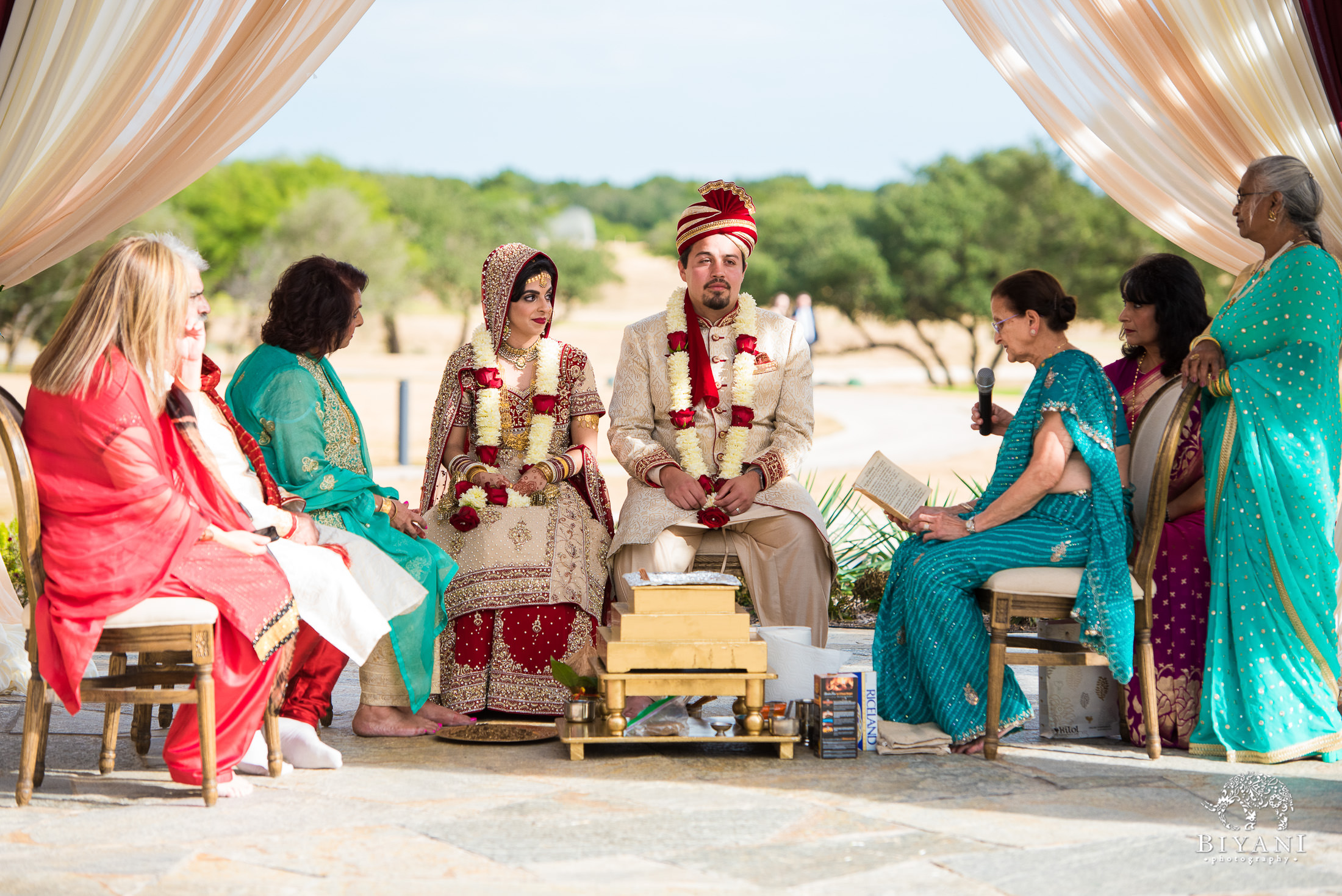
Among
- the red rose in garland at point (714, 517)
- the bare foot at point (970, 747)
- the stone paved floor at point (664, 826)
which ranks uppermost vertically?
the red rose in garland at point (714, 517)

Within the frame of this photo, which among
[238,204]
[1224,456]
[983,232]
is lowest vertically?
[1224,456]

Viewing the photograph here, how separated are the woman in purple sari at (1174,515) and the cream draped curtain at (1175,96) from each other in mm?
578

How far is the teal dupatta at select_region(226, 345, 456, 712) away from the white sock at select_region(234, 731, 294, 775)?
1.98ft

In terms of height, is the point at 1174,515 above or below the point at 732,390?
below

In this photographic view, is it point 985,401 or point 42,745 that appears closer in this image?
point 42,745

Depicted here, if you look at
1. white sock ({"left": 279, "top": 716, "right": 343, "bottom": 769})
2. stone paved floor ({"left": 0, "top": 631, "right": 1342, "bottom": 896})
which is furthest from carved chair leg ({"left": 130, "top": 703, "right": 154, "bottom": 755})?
white sock ({"left": 279, "top": 716, "right": 343, "bottom": 769})

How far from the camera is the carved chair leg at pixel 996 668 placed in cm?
421

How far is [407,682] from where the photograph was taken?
15.2 feet

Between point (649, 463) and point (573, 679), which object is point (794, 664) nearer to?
point (573, 679)

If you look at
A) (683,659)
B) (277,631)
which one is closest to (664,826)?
(683,659)

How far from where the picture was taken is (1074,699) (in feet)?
15.3

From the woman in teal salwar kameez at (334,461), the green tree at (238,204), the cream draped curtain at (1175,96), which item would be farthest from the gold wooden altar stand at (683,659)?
the green tree at (238,204)

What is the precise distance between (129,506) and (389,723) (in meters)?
1.43

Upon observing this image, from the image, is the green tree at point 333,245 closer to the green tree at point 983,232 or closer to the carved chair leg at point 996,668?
the green tree at point 983,232
